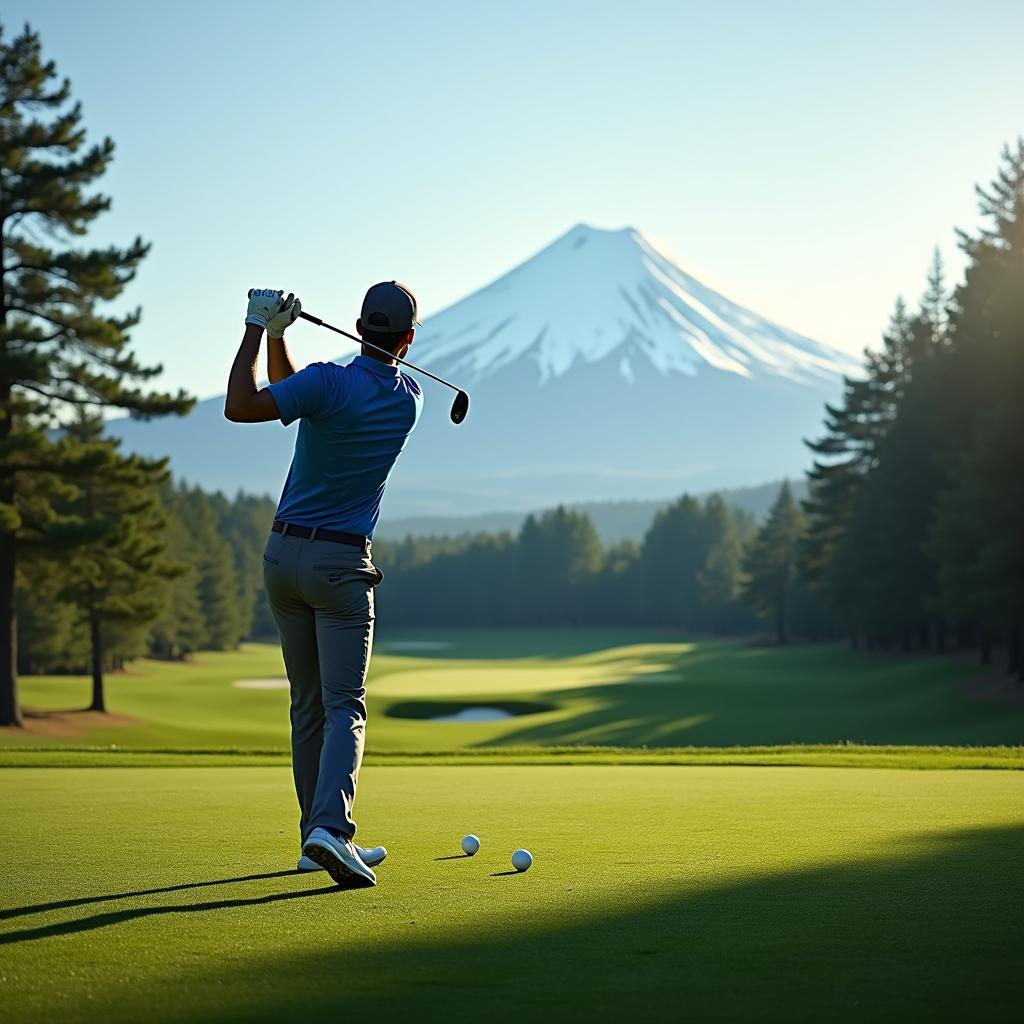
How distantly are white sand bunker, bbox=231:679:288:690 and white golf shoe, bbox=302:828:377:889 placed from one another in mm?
57335

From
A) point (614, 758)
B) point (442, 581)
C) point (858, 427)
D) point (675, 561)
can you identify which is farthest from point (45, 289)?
point (442, 581)

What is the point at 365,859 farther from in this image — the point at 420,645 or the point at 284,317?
the point at 420,645

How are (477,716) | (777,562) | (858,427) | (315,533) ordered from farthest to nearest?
(777,562), (858,427), (477,716), (315,533)

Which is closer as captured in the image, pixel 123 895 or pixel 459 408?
pixel 123 895

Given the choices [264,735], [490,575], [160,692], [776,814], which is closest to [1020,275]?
[264,735]

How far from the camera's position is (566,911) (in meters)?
5.35

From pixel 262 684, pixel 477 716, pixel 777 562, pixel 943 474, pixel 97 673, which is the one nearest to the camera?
pixel 97 673

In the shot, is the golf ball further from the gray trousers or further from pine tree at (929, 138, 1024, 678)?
pine tree at (929, 138, 1024, 678)

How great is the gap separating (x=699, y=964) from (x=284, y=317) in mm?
3717

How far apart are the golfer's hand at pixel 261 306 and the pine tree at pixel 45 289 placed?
27732 mm

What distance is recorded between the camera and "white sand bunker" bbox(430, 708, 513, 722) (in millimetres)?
52781

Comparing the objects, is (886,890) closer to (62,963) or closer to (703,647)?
(62,963)

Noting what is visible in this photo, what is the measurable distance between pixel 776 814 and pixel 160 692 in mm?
50790

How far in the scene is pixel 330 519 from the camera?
6.85 meters
